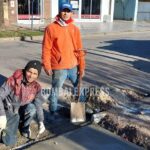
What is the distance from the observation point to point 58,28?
17.3 feet

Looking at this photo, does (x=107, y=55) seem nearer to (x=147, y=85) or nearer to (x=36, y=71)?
(x=147, y=85)

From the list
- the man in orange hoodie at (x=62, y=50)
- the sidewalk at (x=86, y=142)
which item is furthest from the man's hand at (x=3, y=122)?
the man in orange hoodie at (x=62, y=50)

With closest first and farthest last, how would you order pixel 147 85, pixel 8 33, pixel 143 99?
1. pixel 143 99
2. pixel 147 85
3. pixel 8 33

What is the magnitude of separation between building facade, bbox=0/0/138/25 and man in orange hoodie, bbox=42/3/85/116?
51.3 ft

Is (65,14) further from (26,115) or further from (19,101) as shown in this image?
(26,115)

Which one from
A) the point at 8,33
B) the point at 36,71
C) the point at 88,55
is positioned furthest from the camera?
the point at 8,33

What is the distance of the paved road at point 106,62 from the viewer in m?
8.41

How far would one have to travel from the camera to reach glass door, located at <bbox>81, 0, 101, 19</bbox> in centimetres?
2828

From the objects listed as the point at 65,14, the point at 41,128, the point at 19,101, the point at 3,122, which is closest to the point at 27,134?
the point at 41,128

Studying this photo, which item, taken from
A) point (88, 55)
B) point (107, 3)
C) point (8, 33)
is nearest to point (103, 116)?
point (88, 55)

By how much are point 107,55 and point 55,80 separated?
6.92 m

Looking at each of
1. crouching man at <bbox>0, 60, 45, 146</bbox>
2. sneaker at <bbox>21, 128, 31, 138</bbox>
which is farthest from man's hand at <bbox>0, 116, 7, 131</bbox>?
sneaker at <bbox>21, 128, 31, 138</bbox>

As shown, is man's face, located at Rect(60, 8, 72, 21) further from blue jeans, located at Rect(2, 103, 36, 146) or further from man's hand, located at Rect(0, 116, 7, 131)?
man's hand, located at Rect(0, 116, 7, 131)

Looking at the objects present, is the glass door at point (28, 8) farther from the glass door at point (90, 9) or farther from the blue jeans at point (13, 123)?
the blue jeans at point (13, 123)
